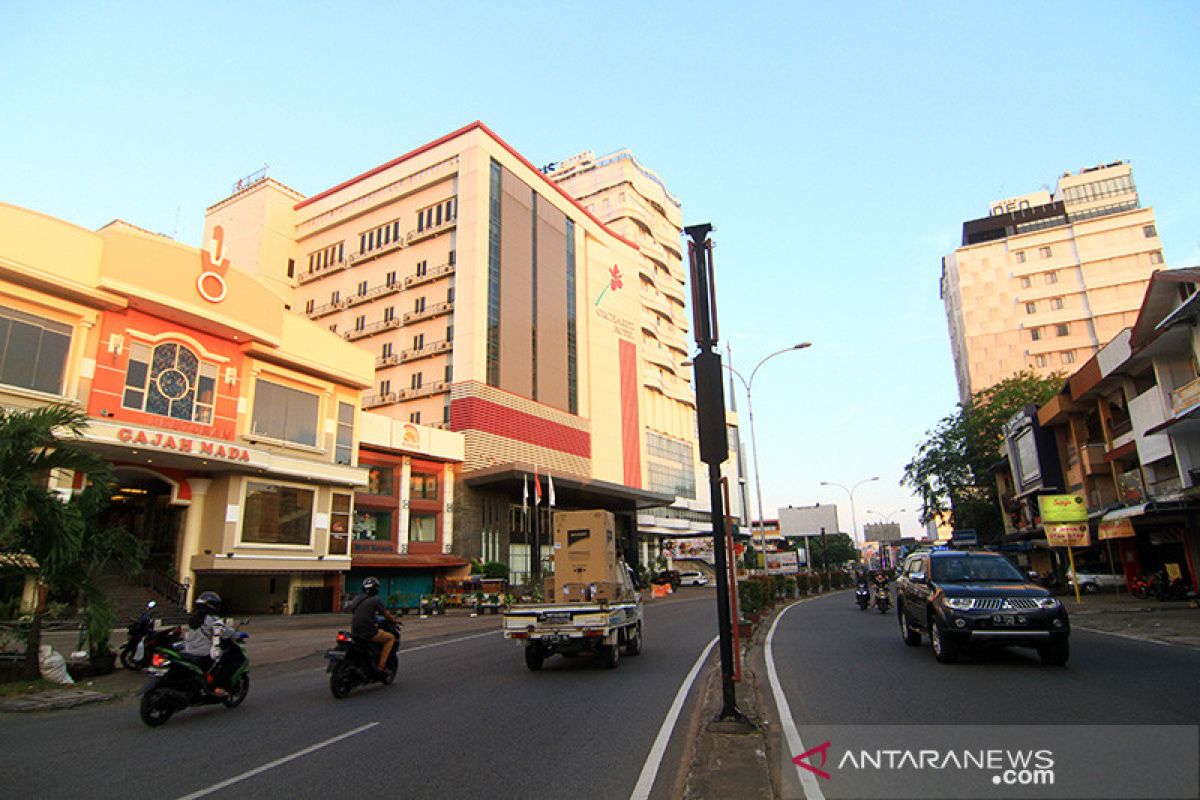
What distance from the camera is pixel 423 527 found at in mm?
40312

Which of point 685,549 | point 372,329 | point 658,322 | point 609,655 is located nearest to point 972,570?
point 609,655

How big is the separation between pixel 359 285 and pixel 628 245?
29.8m

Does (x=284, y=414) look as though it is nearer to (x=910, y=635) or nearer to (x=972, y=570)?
(x=910, y=635)

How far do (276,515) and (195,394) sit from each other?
5977 millimetres

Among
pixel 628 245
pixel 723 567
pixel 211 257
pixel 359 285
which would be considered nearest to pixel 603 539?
pixel 723 567

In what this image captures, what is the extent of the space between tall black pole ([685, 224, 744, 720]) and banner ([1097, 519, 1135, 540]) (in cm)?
2444

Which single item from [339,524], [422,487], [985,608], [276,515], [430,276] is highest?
[430,276]

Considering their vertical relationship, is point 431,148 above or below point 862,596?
above

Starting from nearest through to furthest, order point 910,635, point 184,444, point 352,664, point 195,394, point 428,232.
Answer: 1. point 352,664
2. point 910,635
3. point 184,444
4. point 195,394
5. point 428,232

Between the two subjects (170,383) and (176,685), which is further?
(170,383)

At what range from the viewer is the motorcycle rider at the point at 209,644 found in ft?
28.6

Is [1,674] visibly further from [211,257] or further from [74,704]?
[211,257]

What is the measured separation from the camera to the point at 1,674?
1090cm

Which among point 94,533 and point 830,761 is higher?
point 94,533
